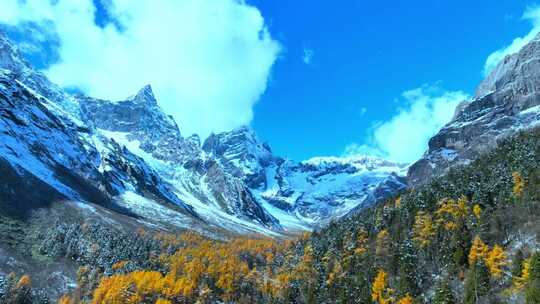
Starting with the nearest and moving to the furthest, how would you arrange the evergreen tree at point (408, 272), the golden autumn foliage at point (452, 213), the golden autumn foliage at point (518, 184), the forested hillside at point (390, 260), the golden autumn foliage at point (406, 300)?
the golden autumn foliage at point (406, 300), the forested hillside at point (390, 260), the evergreen tree at point (408, 272), the golden autumn foliage at point (518, 184), the golden autumn foliage at point (452, 213)

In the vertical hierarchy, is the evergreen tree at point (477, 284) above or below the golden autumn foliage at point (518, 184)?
below

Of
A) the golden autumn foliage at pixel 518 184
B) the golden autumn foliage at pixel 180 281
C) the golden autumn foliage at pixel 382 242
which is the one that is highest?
the golden autumn foliage at pixel 518 184

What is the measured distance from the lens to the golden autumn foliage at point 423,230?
12400 centimetres

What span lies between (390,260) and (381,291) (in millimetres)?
16283

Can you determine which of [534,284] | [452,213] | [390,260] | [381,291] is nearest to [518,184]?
[452,213]

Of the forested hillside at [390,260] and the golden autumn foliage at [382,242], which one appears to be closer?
the forested hillside at [390,260]

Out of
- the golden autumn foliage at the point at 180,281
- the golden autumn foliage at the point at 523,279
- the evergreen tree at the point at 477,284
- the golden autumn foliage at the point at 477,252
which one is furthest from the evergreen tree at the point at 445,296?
the golden autumn foliage at the point at 180,281

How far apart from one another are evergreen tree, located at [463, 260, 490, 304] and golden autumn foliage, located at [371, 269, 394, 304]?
18.5 meters

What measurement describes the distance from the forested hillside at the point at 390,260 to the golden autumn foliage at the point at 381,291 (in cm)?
27

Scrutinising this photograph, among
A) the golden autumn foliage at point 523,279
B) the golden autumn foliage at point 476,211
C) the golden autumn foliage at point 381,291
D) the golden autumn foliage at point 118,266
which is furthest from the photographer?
the golden autumn foliage at point 118,266

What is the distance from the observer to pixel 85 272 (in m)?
149

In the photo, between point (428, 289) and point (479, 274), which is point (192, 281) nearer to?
point (428, 289)

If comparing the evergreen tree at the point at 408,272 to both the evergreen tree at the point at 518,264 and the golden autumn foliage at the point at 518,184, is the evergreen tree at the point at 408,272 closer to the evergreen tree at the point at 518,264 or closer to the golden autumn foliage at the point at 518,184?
the evergreen tree at the point at 518,264

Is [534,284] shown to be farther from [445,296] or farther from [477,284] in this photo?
[445,296]
